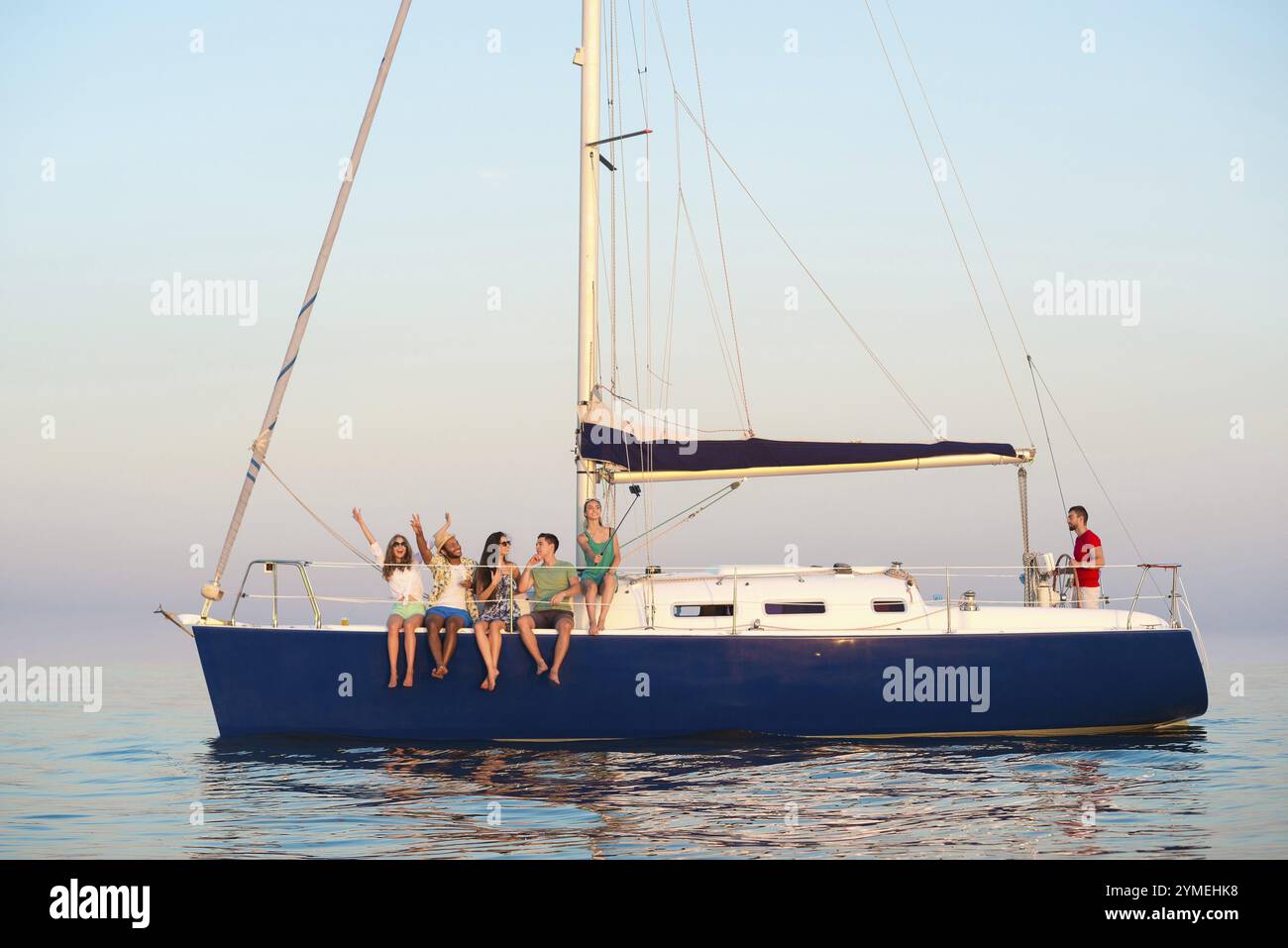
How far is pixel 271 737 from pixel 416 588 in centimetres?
222

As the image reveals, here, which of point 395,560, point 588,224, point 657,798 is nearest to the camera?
point 657,798

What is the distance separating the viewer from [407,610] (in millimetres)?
12664

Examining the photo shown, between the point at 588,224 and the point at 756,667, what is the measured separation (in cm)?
532

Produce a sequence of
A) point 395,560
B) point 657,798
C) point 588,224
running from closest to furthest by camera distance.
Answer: point 657,798
point 395,560
point 588,224

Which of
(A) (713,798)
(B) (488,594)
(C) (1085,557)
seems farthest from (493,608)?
(C) (1085,557)

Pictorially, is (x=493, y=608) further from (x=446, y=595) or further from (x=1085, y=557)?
(x=1085, y=557)

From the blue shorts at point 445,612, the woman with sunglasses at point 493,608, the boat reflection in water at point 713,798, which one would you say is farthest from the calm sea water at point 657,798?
the blue shorts at point 445,612

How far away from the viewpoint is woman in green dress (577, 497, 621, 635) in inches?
505

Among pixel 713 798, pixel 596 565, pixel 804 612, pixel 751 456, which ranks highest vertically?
pixel 751 456

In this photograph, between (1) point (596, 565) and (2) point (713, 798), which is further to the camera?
(1) point (596, 565)

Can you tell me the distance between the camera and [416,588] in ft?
41.8

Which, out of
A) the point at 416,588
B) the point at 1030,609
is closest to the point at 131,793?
the point at 416,588

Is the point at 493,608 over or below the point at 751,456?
below

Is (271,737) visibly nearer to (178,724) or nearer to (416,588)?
(416,588)
